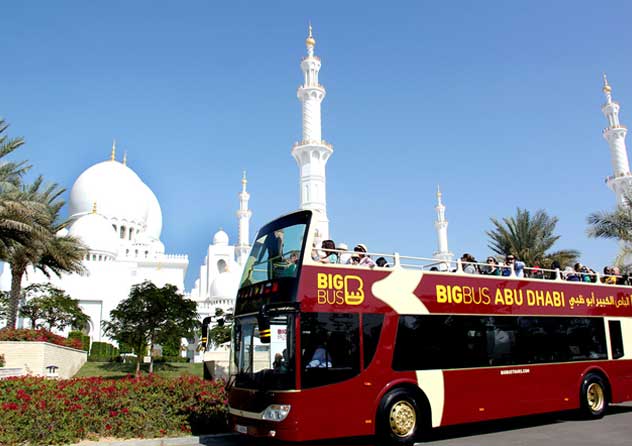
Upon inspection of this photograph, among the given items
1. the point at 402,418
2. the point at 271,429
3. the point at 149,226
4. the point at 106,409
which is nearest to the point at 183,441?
the point at 106,409

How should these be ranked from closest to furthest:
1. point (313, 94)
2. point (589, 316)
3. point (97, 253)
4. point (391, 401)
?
point (391, 401)
point (589, 316)
point (313, 94)
point (97, 253)

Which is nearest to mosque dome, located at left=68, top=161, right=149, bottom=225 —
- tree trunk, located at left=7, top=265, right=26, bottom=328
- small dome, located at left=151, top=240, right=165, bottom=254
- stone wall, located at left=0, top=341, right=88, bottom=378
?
small dome, located at left=151, top=240, right=165, bottom=254

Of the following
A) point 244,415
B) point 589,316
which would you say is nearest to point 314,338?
point 244,415

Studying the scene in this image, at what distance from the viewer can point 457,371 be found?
30.4 feet

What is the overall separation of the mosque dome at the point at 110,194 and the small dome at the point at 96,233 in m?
7.31

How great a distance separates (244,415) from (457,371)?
3948 mm

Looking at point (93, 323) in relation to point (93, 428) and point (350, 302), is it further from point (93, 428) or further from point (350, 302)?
point (350, 302)

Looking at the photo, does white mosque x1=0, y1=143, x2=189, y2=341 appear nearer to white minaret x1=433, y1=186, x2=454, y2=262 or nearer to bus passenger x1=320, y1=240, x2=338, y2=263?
white minaret x1=433, y1=186, x2=454, y2=262

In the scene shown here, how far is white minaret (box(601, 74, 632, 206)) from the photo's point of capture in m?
42.0

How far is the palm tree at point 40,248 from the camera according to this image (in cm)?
→ 1662

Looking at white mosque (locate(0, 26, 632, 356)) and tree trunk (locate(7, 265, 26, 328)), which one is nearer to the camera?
tree trunk (locate(7, 265, 26, 328))

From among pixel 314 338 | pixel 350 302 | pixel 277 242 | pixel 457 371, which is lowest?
pixel 457 371

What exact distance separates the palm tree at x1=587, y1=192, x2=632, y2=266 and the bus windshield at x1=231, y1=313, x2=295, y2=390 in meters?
18.6

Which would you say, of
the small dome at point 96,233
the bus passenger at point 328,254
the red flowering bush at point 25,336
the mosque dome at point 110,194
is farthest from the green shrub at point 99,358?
the bus passenger at point 328,254
